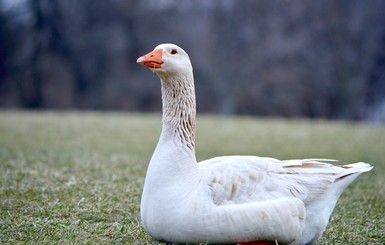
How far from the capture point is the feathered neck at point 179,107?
13.0 feet

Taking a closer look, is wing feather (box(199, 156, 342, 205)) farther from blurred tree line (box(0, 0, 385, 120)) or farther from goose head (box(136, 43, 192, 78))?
blurred tree line (box(0, 0, 385, 120))

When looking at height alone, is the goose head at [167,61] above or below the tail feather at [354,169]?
above

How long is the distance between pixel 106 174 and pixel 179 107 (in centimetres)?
330

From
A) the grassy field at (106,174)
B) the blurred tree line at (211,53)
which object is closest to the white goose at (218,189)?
the grassy field at (106,174)

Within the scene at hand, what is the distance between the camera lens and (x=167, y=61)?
386 cm

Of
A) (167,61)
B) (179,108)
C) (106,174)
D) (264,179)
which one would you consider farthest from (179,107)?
(106,174)

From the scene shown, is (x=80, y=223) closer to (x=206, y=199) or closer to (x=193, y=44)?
(x=206, y=199)

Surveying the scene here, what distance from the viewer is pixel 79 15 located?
3036 centimetres

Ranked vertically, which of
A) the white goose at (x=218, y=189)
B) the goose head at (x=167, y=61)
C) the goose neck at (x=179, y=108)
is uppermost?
the goose head at (x=167, y=61)

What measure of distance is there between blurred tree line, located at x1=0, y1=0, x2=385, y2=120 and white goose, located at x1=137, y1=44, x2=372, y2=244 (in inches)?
990

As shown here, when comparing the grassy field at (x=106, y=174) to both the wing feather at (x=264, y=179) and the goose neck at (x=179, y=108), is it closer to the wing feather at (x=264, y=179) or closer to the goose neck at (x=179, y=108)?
the wing feather at (x=264, y=179)

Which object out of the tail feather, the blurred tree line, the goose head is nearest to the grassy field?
the tail feather

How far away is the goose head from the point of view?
12.5 feet

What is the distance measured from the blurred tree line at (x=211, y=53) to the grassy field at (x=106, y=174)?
13503mm
